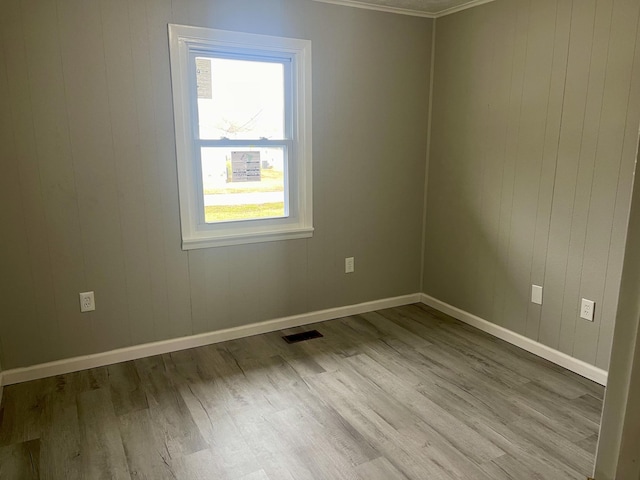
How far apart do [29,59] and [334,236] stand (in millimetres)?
2181

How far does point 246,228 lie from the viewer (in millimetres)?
3195

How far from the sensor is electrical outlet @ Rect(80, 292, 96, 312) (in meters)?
2.74

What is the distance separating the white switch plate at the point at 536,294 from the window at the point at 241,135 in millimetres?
1589

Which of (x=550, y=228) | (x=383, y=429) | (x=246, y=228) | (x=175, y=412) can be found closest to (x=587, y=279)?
(x=550, y=228)

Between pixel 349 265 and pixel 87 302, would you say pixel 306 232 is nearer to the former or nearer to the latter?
pixel 349 265

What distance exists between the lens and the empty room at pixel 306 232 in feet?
7.31

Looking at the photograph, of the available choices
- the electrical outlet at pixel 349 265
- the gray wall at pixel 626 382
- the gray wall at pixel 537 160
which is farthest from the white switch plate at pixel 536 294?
the gray wall at pixel 626 382

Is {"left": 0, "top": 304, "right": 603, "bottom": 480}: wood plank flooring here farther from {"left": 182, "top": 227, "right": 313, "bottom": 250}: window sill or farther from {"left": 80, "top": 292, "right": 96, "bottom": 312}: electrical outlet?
{"left": 182, "top": 227, "right": 313, "bottom": 250}: window sill

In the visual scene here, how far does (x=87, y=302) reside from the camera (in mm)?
2762

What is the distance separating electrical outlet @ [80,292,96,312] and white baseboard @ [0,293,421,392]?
0.30 m

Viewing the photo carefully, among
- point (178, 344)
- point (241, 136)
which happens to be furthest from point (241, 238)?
point (178, 344)

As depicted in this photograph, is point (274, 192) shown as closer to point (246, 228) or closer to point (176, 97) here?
point (246, 228)

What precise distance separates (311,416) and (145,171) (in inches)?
68.0

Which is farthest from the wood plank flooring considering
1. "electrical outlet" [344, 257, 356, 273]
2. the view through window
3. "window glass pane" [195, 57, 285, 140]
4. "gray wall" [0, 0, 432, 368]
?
"window glass pane" [195, 57, 285, 140]
